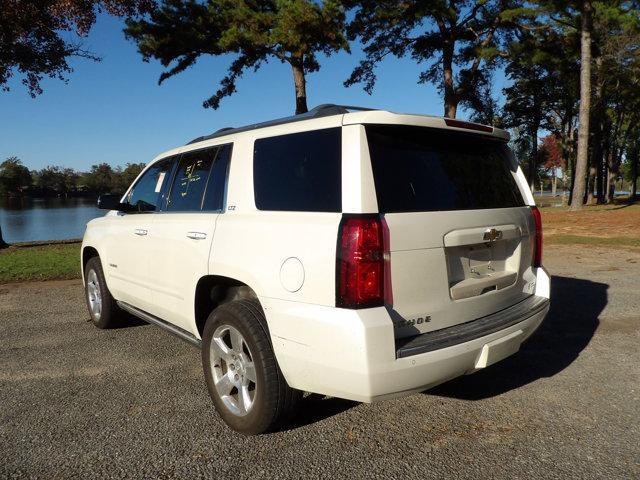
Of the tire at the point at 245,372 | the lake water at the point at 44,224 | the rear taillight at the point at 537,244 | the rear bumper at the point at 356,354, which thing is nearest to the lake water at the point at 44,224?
the lake water at the point at 44,224

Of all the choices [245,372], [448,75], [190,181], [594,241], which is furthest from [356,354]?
[448,75]

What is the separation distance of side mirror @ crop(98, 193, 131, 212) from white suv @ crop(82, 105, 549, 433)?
4.12 feet

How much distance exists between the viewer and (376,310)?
7.84ft

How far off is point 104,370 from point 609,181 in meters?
45.8

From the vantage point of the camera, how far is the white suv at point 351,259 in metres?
2.41

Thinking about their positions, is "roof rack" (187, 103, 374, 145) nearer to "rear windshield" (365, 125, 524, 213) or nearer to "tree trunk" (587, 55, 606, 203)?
"rear windshield" (365, 125, 524, 213)

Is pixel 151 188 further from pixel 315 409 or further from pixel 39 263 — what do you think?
pixel 39 263

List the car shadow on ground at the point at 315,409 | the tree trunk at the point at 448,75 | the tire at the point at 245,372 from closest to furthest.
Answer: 1. the tire at the point at 245,372
2. the car shadow on ground at the point at 315,409
3. the tree trunk at the point at 448,75

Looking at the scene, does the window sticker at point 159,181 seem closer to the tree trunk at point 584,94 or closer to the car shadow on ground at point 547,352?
the car shadow on ground at point 547,352

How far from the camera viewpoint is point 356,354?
232 cm

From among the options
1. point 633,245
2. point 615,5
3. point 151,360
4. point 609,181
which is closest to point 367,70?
point 615,5

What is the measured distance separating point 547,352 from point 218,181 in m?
3.21

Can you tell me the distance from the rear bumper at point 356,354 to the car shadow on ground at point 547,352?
91cm

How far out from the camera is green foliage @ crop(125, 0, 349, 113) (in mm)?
15117
